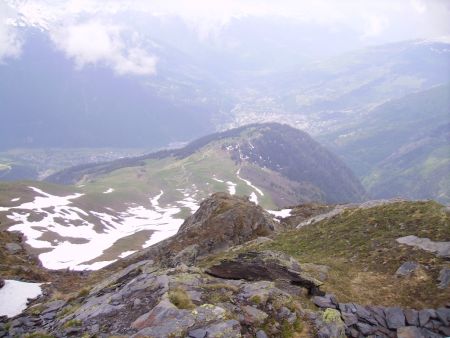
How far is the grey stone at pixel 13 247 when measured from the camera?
152 feet

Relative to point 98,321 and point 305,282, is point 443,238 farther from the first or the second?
point 98,321

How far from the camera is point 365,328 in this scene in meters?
20.2

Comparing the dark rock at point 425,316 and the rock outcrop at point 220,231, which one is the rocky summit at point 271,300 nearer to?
the dark rock at point 425,316

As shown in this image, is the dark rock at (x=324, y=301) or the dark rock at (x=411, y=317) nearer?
the dark rock at (x=411, y=317)

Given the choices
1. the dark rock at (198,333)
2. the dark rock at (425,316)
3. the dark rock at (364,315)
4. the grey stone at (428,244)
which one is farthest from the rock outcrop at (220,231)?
the dark rock at (198,333)

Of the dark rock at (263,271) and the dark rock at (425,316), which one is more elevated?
the dark rock at (263,271)

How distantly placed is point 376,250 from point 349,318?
955 centimetres

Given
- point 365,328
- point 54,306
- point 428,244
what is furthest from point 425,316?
point 54,306

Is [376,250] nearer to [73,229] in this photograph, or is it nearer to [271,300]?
[271,300]

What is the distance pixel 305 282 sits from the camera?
23.3m

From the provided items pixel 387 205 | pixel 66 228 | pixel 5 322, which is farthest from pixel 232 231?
pixel 66 228

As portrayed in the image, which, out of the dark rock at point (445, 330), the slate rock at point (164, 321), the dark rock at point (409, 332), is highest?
the slate rock at point (164, 321)

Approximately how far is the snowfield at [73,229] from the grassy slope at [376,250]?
211 feet

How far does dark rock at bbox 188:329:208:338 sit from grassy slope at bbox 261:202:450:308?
9.05 metres
